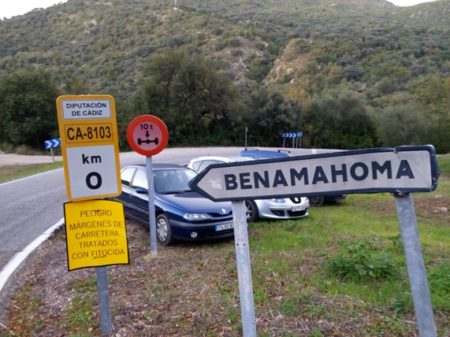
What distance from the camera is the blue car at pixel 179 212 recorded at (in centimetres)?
740

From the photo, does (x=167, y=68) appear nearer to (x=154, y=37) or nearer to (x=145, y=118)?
(x=154, y=37)

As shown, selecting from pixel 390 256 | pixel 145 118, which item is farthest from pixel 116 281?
pixel 390 256

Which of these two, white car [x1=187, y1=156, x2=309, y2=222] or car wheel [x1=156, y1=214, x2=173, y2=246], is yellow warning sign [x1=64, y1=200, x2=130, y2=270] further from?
white car [x1=187, y1=156, x2=309, y2=222]

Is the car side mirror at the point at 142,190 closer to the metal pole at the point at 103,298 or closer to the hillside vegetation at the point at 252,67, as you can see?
the metal pole at the point at 103,298

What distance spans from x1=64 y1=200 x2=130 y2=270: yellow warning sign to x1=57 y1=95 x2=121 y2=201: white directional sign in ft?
0.41

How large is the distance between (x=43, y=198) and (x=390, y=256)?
34.3 ft

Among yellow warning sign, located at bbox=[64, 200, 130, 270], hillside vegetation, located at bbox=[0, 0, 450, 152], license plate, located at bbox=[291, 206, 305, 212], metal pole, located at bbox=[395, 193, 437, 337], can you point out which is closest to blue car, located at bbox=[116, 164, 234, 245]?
license plate, located at bbox=[291, 206, 305, 212]

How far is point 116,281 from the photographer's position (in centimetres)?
571

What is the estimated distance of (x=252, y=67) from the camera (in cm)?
6800

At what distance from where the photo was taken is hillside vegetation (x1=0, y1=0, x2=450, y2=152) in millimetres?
44562

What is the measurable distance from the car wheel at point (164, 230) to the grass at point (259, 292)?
0.22 m

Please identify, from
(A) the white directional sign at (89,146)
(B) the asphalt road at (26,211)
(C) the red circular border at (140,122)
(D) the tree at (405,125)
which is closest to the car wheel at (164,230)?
(C) the red circular border at (140,122)

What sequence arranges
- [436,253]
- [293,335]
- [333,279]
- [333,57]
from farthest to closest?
[333,57] → [436,253] → [333,279] → [293,335]

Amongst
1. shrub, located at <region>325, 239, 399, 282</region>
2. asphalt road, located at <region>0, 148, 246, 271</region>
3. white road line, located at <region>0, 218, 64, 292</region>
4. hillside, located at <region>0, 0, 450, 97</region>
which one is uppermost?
hillside, located at <region>0, 0, 450, 97</region>
